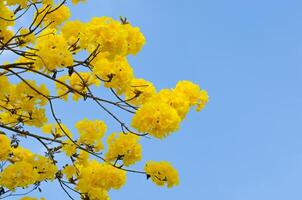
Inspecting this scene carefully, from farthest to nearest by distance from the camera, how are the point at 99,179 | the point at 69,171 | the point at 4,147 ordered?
the point at 4,147, the point at 69,171, the point at 99,179

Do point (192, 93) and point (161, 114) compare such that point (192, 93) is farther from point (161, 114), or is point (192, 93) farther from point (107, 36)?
point (107, 36)

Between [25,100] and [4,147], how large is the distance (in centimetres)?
73

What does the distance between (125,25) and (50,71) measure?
647mm

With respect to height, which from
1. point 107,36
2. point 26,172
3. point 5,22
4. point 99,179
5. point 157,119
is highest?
point 5,22

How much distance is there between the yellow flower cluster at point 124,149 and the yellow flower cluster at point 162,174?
0.45ft

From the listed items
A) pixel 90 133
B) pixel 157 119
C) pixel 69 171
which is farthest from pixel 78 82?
pixel 157 119

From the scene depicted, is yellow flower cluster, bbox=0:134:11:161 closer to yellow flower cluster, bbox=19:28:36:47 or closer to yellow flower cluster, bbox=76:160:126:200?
yellow flower cluster, bbox=76:160:126:200

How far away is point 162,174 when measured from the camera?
17.0 feet

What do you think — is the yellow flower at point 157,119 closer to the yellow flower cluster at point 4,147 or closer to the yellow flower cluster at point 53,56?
the yellow flower cluster at point 53,56

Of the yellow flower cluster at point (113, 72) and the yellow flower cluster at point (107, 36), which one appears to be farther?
the yellow flower cluster at point (113, 72)

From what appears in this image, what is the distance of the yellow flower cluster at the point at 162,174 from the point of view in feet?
17.0

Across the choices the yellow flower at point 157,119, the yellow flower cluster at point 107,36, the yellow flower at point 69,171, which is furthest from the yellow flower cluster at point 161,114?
the yellow flower at point 69,171

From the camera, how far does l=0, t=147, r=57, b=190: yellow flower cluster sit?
5367 mm

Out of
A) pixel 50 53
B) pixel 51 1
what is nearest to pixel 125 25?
pixel 50 53
